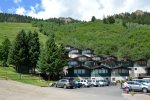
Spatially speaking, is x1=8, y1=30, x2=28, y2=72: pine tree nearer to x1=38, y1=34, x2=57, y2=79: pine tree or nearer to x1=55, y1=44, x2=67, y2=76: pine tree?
x1=38, y1=34, x2=57, y2=79: pine tree

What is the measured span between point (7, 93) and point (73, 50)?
111m

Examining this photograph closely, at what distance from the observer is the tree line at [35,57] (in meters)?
80.6

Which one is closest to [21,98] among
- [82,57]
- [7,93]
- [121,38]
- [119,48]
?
[7,93]

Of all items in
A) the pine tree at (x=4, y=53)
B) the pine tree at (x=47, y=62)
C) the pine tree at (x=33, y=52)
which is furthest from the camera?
the pine tree at (x=4, y=53)

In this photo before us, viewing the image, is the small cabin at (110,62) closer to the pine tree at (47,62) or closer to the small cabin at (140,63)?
the small cabin at (140,63)

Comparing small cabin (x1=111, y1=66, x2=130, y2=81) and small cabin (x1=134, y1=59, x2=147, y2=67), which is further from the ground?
small cabin (x1=134, y1=59, x2=147, y2=67)

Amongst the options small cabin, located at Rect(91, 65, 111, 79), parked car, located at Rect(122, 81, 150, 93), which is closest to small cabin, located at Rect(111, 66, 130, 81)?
small cabin, located at Rect(91, 65, 111, 79)

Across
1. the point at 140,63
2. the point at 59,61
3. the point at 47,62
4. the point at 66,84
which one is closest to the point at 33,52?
the point at 47,62

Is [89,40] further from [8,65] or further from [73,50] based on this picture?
[8,65]

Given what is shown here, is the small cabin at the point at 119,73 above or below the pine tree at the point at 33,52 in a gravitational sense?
below

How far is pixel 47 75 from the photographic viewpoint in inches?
3282

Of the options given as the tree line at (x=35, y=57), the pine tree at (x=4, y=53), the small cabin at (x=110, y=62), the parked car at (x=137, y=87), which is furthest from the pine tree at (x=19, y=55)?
the small cabin at (x=110, y=62)

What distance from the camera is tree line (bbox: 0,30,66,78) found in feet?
265

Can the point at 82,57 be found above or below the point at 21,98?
above
